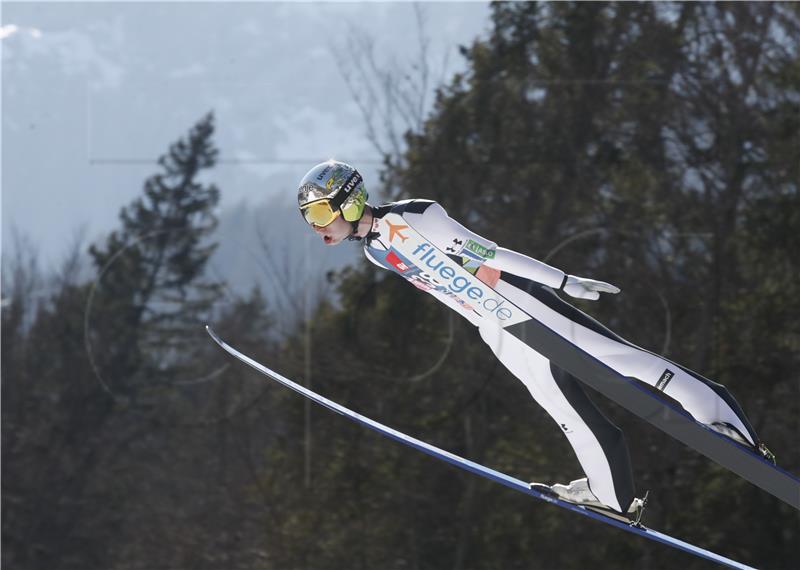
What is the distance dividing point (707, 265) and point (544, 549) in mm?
2515

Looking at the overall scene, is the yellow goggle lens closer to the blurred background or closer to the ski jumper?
the ski jumper

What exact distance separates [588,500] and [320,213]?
4.87 feet

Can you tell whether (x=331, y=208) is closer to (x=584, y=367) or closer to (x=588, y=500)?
(x=584, y=367)

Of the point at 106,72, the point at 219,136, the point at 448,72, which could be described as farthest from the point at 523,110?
the point at 106,72

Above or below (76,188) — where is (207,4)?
above

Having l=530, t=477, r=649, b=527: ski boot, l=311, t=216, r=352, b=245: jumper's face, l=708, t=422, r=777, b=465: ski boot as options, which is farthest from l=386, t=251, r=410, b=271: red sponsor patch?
l=708, t=422, r=777, b=465: ski boot

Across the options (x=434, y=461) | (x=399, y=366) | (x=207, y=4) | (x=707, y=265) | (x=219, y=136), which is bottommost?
(x=434, y=461)

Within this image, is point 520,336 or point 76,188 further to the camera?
point 76,188

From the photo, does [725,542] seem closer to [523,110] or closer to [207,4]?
[523,110]

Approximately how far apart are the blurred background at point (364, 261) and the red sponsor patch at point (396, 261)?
3.73 meters

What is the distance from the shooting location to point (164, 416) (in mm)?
7852

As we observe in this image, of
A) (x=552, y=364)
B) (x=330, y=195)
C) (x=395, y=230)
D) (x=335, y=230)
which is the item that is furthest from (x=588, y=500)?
(x=330, y=195)

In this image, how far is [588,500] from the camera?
377 cm

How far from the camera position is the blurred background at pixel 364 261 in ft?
24.6
